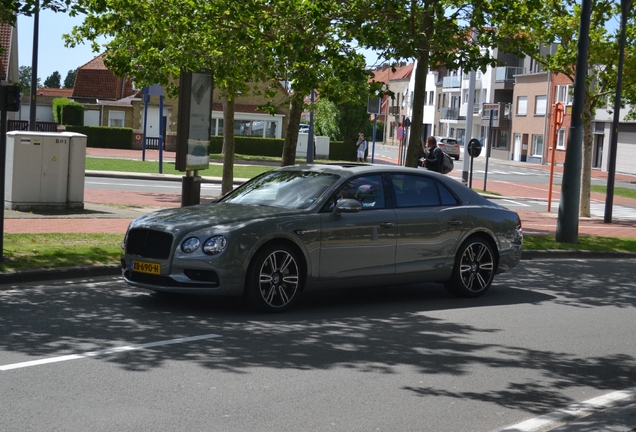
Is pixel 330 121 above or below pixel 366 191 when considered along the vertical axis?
above

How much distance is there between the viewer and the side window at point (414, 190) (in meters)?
11.0

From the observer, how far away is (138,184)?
31.2 m

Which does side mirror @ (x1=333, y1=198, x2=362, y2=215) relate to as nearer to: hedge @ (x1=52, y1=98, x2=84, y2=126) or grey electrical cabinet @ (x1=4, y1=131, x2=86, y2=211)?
grey electrical cabinet @ (x1=4, y1=131, x2=86, y2=211)

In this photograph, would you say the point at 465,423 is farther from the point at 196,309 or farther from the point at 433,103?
the point at 433,103

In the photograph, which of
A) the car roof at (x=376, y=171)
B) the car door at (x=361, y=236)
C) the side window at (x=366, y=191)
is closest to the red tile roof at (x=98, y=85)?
the car roof at (x=376, y=171)

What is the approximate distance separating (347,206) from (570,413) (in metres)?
3.94

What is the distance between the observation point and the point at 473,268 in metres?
11.6

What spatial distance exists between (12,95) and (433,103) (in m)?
99.1

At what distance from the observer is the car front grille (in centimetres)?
966

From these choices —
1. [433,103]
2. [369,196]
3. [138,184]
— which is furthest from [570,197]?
[433,103]

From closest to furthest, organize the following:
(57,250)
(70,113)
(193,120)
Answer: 1. (57,250)
2. (193,120)
3. (70,113)

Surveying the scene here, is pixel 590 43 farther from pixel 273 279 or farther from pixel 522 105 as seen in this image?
pixel 522 105

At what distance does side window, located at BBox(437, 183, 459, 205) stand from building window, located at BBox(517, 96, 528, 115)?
70993mm

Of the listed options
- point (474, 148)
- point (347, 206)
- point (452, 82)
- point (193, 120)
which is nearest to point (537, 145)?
point (452, 82)
